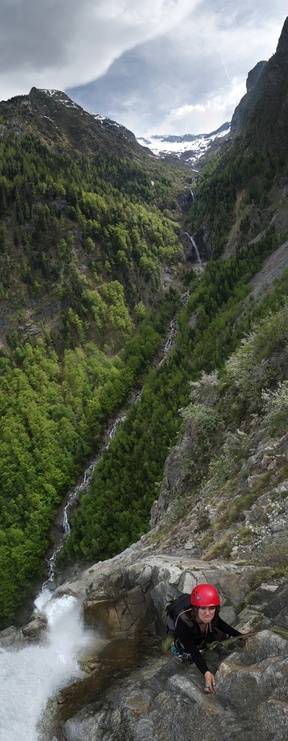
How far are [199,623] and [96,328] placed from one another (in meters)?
82.4

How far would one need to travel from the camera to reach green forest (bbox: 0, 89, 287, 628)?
5241 cm

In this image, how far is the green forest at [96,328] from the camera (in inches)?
2063

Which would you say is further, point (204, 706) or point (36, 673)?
point (36, 673)

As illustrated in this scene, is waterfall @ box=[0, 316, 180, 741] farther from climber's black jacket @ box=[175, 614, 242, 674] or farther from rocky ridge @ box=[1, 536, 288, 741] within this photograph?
climber's black jacket @ box=[175, 614, 242, 674]

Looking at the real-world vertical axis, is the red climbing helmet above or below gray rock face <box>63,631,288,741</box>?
above

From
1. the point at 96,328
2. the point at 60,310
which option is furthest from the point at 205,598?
the point at 60,310

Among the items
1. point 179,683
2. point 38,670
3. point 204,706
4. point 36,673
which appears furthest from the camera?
point 38,670

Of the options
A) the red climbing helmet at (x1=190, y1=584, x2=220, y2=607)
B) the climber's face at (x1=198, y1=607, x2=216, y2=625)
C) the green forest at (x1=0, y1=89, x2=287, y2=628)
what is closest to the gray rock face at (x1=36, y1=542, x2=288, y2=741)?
the climber's face at (x1=198, y1=607, x2=216, y2=625)

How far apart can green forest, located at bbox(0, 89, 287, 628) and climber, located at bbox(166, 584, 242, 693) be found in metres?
36.8

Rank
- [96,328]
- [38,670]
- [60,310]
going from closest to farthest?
[38,670] < [96,328] < [60,310]

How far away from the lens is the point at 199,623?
Answer: 7012 mm

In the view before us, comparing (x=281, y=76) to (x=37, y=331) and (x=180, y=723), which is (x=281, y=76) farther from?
(x=180, y=723)

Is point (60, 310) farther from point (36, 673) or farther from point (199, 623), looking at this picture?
point (199, 623)

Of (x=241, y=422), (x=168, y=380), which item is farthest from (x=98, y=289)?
(x=241, y=422)
